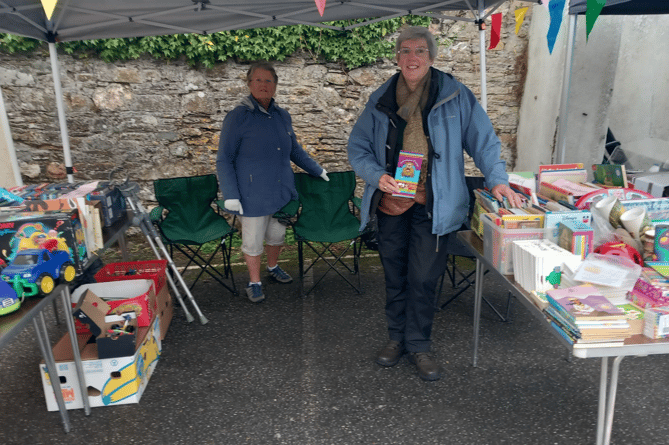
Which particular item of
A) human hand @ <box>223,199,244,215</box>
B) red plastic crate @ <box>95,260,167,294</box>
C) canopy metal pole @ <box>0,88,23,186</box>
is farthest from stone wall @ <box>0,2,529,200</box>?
red plastic crate @ <box>95,260,167,294</box>

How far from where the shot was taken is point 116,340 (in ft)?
7.95

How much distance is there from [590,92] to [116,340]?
4567 millimetres

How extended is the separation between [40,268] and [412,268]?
185 centimetres

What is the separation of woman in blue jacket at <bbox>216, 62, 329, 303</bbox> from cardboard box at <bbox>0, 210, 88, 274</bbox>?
1370 millimetres

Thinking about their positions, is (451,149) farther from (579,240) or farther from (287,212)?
(287,212)

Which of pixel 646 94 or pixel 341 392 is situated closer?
pixel 341 392

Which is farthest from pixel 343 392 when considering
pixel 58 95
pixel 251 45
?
pixel 251 45

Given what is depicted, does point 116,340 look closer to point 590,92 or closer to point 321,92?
point 321,92

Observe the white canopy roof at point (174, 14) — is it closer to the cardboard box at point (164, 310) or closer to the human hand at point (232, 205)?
the human hand at point (232, 205)

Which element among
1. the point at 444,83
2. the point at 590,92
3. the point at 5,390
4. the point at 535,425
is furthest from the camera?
the point at 590,92

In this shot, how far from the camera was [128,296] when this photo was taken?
3.00 m

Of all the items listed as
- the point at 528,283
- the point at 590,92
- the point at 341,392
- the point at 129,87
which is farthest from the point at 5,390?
the point at 590,92

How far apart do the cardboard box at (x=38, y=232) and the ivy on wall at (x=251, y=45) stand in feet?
10.2

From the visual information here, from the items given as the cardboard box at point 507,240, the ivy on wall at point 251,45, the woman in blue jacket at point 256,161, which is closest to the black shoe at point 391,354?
the cardboard box at point 507,240
